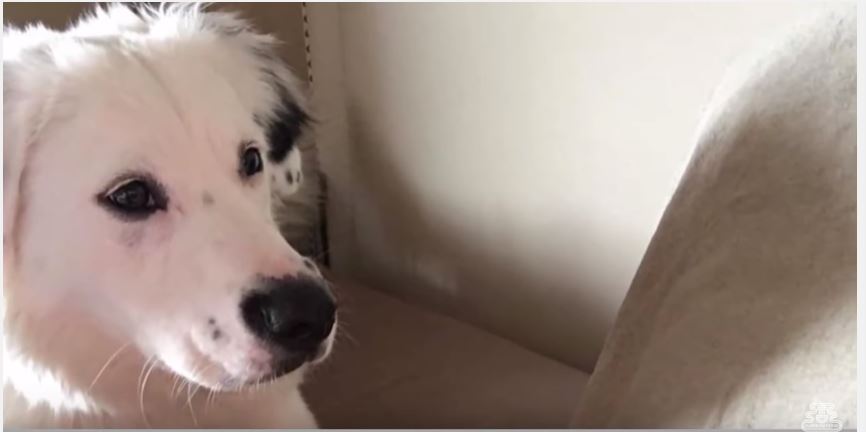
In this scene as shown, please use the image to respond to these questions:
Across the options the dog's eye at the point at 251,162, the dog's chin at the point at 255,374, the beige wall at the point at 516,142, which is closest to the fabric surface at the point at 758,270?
the beige wall at the point at 516,142

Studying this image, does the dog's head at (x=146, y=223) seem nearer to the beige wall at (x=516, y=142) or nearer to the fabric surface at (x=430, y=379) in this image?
the beige wall at (x=516, y=142)

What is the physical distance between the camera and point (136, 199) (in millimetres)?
945

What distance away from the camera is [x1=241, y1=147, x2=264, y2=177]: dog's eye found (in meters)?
1.03

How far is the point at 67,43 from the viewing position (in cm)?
101

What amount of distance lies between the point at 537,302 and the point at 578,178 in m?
0.27

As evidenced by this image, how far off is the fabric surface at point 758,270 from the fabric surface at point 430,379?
0.46m

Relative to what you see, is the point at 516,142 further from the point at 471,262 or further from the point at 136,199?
the point at 136,199

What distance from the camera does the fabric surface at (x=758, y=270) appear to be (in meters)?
0.85

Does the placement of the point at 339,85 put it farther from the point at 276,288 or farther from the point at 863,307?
the point at 863,307

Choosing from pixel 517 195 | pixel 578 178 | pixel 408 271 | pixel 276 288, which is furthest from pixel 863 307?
pixel 408 271

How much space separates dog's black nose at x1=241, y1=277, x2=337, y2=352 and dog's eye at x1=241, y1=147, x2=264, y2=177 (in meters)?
0.18

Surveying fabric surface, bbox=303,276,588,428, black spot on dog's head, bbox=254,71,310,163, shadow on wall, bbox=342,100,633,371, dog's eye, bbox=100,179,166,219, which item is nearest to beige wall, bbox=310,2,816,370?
shadow on wall, bbox=342,100,633,371

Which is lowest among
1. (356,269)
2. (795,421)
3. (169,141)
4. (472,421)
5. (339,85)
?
(356,269)

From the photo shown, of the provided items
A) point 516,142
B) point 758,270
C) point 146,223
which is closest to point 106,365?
point 146,223
